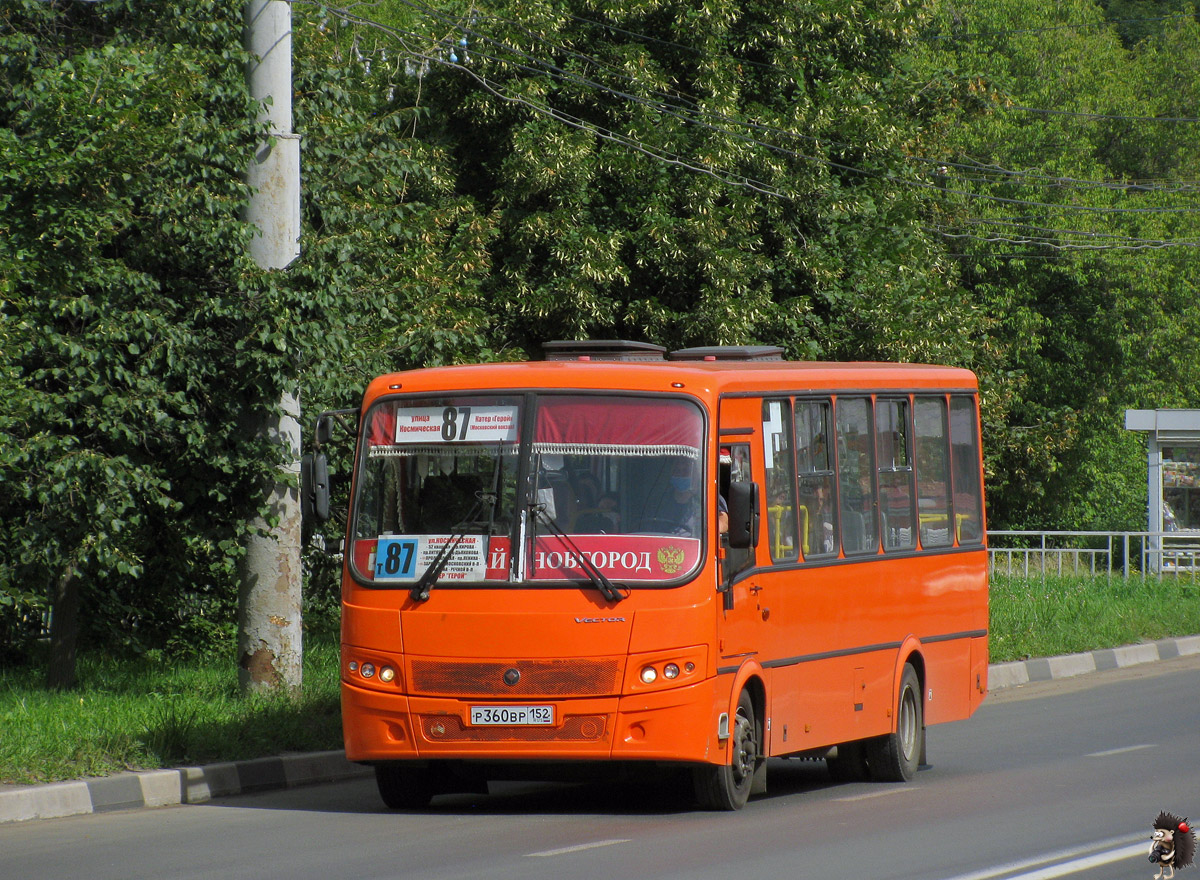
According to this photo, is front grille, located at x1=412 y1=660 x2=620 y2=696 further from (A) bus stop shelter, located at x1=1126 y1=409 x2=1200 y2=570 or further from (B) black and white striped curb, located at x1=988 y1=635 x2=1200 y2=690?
(A) bus stop shelter, located at x1=1126 y1=409 x2=1200 y2=570

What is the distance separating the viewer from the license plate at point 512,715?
377 inches

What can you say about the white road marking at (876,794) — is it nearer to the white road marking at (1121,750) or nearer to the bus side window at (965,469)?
the white road marking at (1121,750)

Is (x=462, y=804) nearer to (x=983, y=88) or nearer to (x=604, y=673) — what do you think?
(x=604, y=673)

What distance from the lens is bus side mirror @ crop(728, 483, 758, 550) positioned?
9641 millimetres

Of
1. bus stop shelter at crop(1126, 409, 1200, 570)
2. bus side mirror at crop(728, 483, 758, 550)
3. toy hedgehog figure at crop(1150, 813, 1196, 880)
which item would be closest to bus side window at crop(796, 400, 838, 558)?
bus side mirror at crop(728, 483, 758, 550)

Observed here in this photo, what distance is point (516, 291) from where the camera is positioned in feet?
84.8

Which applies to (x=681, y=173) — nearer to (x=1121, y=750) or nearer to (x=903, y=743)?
(x=1121, y=750)

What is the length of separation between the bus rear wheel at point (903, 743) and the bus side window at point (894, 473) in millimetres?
955

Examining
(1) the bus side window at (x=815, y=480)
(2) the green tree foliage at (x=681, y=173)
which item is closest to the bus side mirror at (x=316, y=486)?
(1) the bus side window at (x=815, y=480)

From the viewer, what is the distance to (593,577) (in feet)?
31.7

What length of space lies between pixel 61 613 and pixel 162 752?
437 centimetres

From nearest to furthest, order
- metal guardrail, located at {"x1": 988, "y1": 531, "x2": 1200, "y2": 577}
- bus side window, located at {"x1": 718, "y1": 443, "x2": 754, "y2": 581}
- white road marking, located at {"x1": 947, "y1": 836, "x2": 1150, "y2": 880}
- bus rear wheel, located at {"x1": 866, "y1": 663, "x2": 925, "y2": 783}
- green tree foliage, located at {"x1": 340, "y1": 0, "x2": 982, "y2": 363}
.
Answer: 1. white road marking, located at {"x1": 947, "y1": 836, "x2": 1150, "y2": 880}
2. bus side window, located at {"x1": 718, "y1": 443, "x2": 754, "y2": 581}
3. bus rear wheel, located at {"x1": 866, "y1": 663, "x2": 925, "y2": 783}
4. green tree foliage, located at {"x1": 340, "y1": 0, "x2": 982, "y2": 363}
5. metal guardrail, located at {"x1": 988, "y1": 531, "x2": 1200, "y2": 577}

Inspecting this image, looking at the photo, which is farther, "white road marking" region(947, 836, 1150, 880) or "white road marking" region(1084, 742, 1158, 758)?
"white road marking" region(1084, 742, 1158, 758)

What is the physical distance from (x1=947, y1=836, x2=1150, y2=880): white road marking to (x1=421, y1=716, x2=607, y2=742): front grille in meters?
2.47
